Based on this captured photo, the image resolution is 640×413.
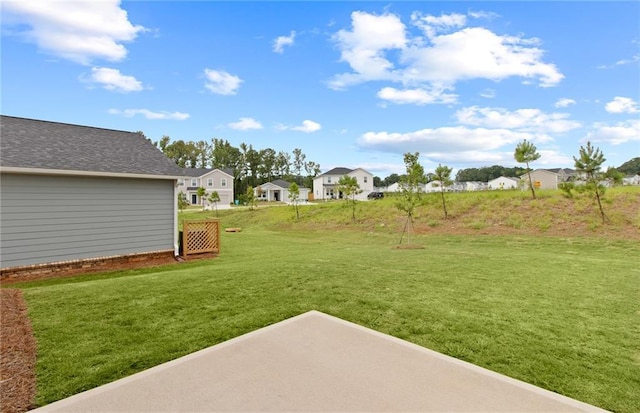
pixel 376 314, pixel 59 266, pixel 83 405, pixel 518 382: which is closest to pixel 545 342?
pixel 518 382

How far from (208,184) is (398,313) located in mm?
45605

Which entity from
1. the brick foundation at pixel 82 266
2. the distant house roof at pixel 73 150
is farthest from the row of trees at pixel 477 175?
the brick foundation at pixel 82 266

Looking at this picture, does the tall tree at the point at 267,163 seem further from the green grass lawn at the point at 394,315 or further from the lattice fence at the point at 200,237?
the green grass lawn at the point at 394,315

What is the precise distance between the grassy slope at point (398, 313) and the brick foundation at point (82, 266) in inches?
36.7

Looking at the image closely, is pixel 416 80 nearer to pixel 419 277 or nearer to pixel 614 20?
pixel 614 20

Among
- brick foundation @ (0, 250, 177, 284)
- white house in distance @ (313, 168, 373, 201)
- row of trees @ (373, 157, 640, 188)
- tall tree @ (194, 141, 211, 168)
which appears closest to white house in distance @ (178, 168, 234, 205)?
white house in distance @ (313, 168, 373, 201)

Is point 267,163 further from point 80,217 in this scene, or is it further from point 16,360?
point 16,360

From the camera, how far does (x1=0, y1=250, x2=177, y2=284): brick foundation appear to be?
23.8ft

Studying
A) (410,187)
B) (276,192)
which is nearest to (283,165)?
(276,192)

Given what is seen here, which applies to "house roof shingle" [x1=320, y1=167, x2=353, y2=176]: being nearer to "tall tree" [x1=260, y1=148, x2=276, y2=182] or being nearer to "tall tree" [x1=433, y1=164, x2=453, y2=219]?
"tall tree" [x1=260, y1=148, x2=276, y2=182]

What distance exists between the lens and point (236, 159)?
63.5 m

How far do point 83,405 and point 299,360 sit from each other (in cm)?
162

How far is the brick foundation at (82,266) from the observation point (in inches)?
285

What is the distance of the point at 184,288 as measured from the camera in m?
5.31
